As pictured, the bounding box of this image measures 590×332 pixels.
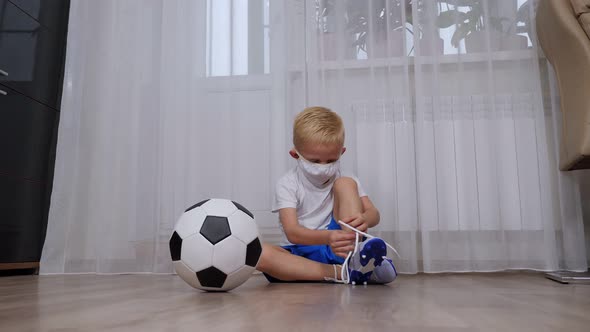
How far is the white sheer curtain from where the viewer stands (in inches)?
72.9

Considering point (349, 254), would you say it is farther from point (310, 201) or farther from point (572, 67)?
point (572, 67)

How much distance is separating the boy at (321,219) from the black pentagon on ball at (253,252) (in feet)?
0.66

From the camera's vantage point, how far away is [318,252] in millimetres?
1549

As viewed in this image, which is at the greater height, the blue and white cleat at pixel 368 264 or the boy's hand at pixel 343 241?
the boy's hand at pixel 343 241

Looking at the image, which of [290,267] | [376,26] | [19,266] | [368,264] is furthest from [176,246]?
[376,26]

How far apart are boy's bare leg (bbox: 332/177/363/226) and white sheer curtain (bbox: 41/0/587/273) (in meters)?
0.43

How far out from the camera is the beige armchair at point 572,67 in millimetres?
1448

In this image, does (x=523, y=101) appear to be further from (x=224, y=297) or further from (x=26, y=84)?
(x=26, y=84)

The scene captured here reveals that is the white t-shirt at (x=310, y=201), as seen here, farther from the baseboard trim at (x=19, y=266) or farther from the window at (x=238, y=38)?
the baseboard trim at (x=19, y=266)

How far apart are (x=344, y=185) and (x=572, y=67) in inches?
31.0

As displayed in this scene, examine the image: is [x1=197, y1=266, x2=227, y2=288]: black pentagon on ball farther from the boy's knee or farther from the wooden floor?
the boy's knee

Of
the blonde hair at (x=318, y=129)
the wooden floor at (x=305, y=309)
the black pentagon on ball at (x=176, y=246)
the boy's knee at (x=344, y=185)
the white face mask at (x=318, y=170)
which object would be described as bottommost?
the wooden floor at (x=305, y=309)

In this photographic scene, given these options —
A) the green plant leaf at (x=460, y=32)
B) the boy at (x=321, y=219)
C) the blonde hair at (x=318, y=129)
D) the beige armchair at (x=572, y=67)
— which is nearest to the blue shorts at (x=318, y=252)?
the boy at (x=321, y=219)

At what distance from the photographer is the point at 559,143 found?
1.77m
